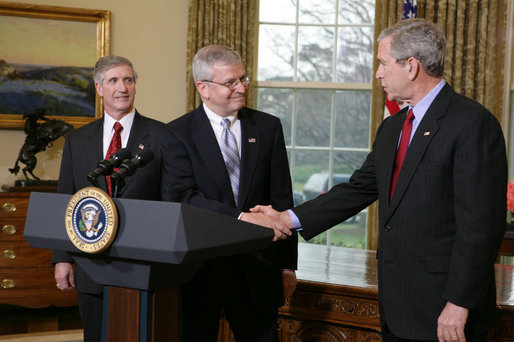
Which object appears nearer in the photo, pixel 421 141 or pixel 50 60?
pixel 421 141

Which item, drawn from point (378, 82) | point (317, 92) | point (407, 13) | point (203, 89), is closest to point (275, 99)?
point (317, 92)

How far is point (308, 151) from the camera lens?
6.76m

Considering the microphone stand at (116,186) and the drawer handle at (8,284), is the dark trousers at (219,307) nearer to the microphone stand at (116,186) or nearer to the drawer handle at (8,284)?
the microphone stand at (116,186)

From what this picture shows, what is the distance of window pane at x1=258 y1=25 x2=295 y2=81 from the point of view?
22.1 ft

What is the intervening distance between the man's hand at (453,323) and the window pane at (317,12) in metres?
5.19

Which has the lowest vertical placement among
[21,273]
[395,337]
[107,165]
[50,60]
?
→ [21,273]

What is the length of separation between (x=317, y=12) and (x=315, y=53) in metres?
0.46

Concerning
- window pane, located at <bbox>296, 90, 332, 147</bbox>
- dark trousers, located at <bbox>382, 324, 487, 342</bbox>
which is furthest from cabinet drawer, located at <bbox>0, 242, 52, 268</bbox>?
dark trousers, located at <bbox>382, 324, 487, 342</bbox>

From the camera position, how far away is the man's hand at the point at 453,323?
1.94 m

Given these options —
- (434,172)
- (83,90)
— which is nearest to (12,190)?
(83,90)

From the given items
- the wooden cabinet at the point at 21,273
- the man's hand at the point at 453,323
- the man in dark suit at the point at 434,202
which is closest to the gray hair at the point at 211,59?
the man in dark suit at the point at 434,202

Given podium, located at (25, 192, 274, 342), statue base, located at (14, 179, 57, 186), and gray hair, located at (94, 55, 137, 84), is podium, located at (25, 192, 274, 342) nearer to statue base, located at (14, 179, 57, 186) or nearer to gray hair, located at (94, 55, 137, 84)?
gray hair, located at (94, 55, 137, 84)

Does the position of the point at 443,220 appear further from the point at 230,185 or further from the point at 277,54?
the point at 277,54

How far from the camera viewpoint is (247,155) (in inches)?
99.2
